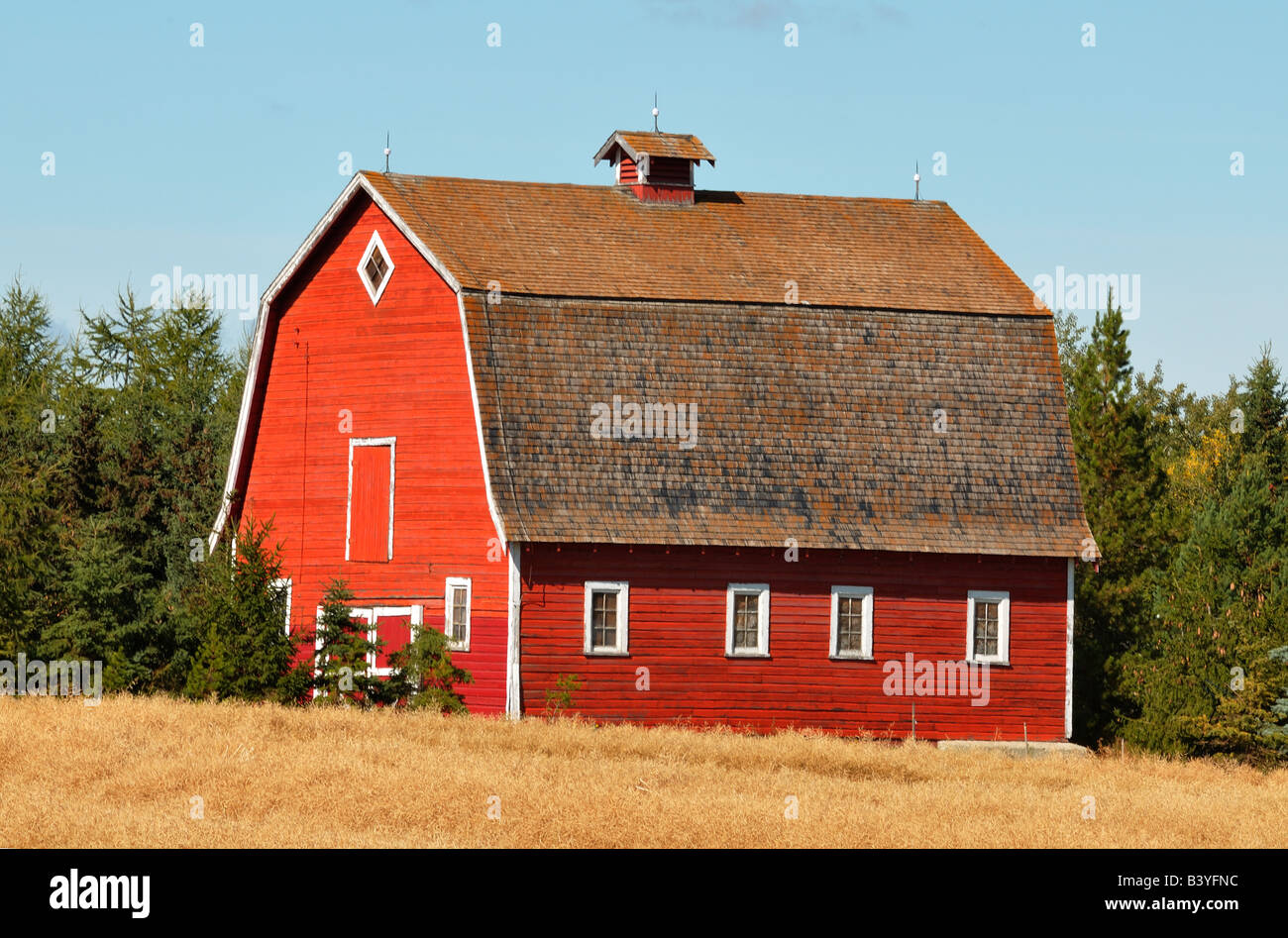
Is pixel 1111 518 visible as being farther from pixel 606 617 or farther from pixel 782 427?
pixel 606 617

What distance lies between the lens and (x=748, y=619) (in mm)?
28641

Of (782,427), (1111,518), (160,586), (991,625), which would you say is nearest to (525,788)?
(782,427)

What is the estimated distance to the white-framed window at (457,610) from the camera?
28.2m

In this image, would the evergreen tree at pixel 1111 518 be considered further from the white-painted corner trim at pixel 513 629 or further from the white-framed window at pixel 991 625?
the white-painted corner trim at pixel 513 629

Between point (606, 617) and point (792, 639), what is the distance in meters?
3.19

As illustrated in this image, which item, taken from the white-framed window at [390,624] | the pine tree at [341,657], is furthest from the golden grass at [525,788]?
the white-framed window at [390,624]

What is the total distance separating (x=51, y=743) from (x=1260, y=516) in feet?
74.3

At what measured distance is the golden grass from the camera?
1659cm

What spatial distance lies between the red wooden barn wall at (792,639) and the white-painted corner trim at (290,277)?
5.64 m

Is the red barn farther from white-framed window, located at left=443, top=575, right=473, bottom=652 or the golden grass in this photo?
the golden grass

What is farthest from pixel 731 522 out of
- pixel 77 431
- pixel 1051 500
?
pixel 77 431

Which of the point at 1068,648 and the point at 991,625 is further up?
the point at 991,625

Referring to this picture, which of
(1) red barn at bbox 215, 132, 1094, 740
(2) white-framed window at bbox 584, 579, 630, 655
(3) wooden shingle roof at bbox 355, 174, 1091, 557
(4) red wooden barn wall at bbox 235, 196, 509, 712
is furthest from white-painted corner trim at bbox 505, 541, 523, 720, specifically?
(2) white-framed window at bbox 584, 579, 630, 655
